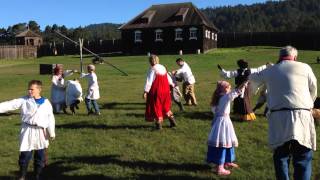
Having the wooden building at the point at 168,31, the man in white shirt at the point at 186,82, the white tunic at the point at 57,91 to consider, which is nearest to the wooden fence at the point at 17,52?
the wooden building at the point at 168,31

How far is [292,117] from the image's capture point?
711cm

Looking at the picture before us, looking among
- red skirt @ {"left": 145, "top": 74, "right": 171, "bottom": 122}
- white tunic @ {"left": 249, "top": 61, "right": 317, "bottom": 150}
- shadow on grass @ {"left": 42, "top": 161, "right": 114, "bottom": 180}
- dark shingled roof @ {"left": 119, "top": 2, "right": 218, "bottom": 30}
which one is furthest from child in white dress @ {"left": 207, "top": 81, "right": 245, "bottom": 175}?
dark shingled roof @ {"left": 119, "top": 2, "right": 218, "bottom": 30}

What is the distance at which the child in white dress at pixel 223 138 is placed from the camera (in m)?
9.05

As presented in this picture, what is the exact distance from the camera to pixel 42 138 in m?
8.75

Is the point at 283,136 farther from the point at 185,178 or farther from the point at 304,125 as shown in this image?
the point at 185,178

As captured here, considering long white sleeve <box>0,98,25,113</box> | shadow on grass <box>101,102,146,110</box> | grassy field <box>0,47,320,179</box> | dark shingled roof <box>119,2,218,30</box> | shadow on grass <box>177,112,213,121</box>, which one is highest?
dark shingled roof <box>119,2,218,30</box>

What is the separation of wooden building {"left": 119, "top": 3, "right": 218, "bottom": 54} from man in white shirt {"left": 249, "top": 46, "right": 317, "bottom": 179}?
5310 centimetres

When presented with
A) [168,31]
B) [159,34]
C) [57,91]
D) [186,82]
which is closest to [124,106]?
[186,82]

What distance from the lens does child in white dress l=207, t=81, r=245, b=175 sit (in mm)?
9054

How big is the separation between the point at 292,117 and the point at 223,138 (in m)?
2.17

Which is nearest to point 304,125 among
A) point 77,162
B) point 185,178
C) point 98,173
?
point 185,178

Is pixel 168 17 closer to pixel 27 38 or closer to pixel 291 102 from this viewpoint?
pixel 27 38

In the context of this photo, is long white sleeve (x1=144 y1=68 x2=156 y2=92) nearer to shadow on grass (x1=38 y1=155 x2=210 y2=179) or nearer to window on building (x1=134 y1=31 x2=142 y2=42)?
shadow on grass (x1=38 y1=155 x2=210 y2=179)

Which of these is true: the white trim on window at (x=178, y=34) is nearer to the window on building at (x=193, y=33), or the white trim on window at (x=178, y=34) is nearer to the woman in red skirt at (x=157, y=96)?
the window on building at (x=193, y=33)
